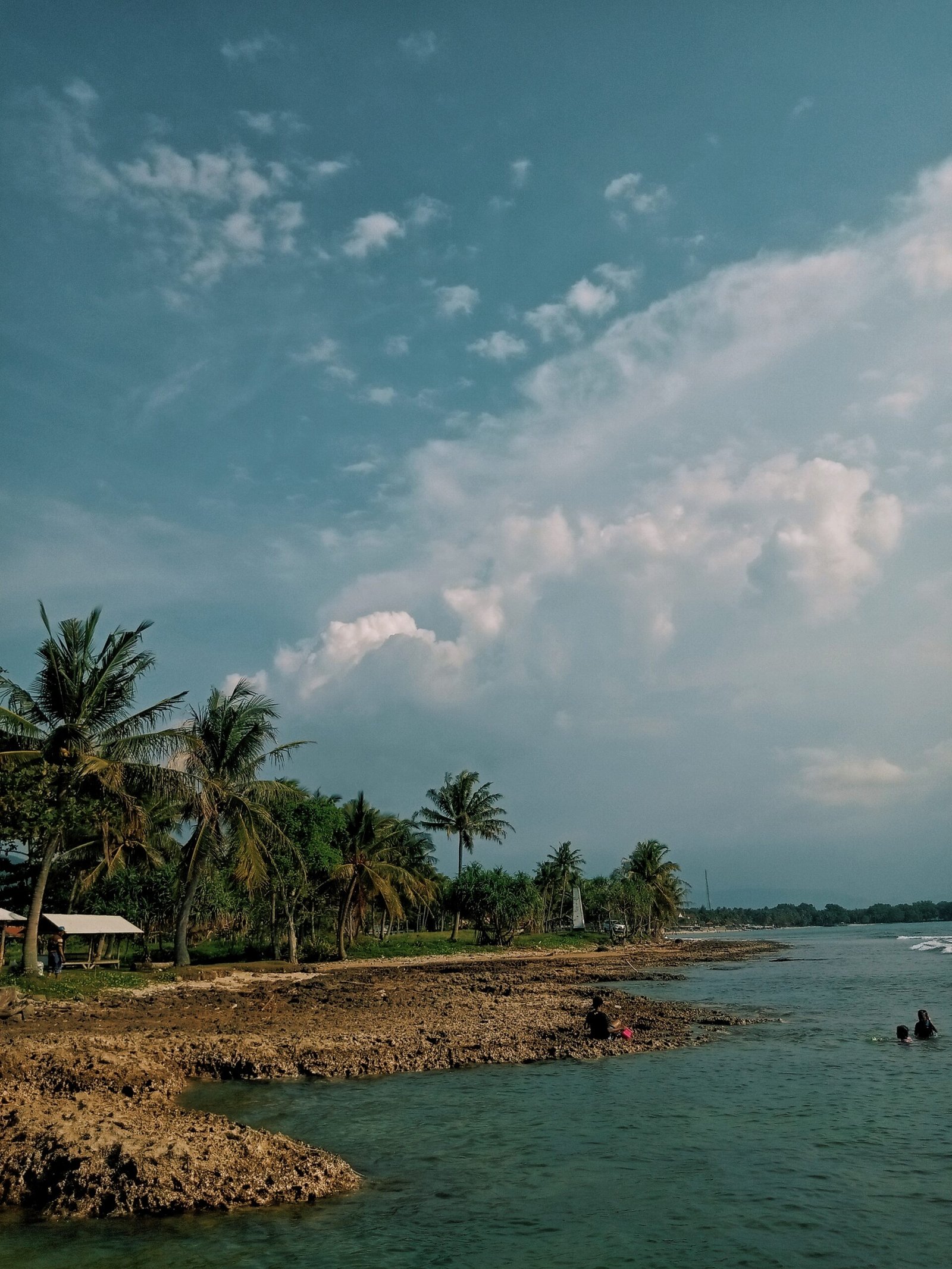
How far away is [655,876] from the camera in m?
94.9

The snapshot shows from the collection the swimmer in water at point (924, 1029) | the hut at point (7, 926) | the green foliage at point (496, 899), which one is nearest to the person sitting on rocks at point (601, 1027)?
the swimmer in water at point (924, 1029)

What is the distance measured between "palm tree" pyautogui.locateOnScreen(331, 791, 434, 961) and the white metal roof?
1053 cm

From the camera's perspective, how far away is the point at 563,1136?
1363 cm

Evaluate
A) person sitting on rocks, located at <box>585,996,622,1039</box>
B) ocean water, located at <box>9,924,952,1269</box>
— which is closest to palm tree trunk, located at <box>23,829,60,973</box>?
ocean water, located at <box>9,924,952,1269</box>

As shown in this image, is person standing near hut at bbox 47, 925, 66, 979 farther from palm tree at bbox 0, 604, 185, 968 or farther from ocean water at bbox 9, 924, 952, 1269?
ocean water at bbox 9, 924, 952, 1269

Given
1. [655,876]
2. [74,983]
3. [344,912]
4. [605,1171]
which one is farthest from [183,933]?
[655,876]

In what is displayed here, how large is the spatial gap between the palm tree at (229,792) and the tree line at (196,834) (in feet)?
0.26

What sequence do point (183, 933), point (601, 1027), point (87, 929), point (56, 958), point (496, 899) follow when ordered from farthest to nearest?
point (496, 899)
point (87, 929)
point (183, 933)
point (56, 958)
point (601, 1027)

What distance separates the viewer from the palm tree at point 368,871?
46.5 m

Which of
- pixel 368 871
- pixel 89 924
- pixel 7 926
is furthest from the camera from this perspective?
pixel 368 871

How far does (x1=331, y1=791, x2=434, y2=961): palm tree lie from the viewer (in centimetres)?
4650

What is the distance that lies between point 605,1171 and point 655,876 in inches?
3420

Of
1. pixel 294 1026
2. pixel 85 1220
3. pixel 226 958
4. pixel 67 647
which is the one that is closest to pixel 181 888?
pixel 226 958

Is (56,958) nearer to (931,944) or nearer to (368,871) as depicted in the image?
(368,871)
